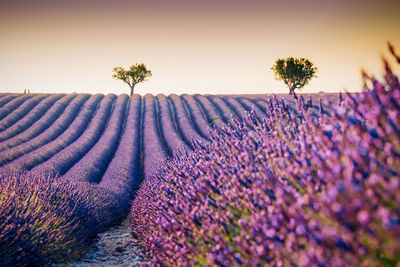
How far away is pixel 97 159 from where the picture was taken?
11.0m

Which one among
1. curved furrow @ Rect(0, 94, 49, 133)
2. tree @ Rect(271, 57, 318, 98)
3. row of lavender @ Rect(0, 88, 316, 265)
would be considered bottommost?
row of lavender @ Rect(0, 88, 316, 265)

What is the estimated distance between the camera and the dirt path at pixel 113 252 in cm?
393

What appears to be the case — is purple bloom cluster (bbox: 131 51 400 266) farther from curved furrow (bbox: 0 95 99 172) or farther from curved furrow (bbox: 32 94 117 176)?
curved furrow (bbox: 0 95 99 172)

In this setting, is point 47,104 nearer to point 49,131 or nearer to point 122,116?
point 122,116

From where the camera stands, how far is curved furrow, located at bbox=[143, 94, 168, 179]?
33.9ft

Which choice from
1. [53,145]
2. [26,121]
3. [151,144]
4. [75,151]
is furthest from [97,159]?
[26,121]

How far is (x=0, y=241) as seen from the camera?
270 cm

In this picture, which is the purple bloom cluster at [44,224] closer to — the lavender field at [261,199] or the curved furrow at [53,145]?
the lavender field at [261,199]

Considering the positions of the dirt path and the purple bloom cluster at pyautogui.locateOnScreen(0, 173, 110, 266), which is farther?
the dirt path

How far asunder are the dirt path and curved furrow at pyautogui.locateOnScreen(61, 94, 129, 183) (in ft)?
7.47

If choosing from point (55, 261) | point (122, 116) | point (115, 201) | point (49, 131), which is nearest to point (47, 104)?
point (122, 116)

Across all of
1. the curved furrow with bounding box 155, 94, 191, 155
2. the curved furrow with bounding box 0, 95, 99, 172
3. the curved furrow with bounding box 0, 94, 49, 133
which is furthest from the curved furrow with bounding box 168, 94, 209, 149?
the curved furrow with bounding box 0, 94, 49, 133

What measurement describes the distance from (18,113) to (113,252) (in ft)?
62.5

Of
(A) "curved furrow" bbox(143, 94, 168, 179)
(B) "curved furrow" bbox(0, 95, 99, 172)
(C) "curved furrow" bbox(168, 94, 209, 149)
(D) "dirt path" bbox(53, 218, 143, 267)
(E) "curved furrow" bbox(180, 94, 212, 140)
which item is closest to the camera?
(D) "dirt path" bbox(53, 218, 143, 267)
